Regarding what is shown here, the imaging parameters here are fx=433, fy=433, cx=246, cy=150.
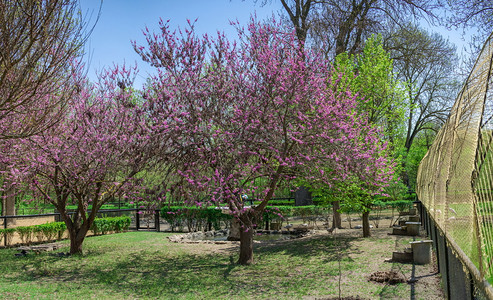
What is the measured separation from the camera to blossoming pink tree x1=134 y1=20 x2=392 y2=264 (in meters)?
10.3

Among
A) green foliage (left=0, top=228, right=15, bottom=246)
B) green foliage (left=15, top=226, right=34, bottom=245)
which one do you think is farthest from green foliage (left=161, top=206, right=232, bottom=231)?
green foliage (left=0, top=228, right=15, bottom=246)

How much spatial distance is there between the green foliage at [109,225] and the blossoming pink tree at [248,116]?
33.5 feet

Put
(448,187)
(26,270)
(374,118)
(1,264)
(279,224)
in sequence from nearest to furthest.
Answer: (448,187), (26,270), (1,264), (374,118), (279,224)

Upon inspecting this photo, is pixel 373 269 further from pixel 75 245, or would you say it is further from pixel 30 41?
pixel 75 245

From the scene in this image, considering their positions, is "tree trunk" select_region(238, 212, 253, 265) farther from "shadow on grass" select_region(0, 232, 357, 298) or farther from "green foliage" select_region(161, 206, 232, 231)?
"green foliage" select_region(161, 206, 232, 231)

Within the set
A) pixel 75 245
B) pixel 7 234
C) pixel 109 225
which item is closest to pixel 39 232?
pixel 7 234

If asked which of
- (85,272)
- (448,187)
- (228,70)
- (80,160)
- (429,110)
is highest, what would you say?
(429,110)

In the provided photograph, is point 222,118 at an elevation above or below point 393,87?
below

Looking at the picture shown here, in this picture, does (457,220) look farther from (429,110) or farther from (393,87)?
(429,110)

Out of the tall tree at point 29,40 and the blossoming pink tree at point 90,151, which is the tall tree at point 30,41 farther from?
the blossoming pink tree at point 90,151

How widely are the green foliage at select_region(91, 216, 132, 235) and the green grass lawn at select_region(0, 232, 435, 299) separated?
465 cm

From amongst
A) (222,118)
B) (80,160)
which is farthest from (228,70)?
(80,160)

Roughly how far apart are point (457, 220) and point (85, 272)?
30.9 ft

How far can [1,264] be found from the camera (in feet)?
39.0
